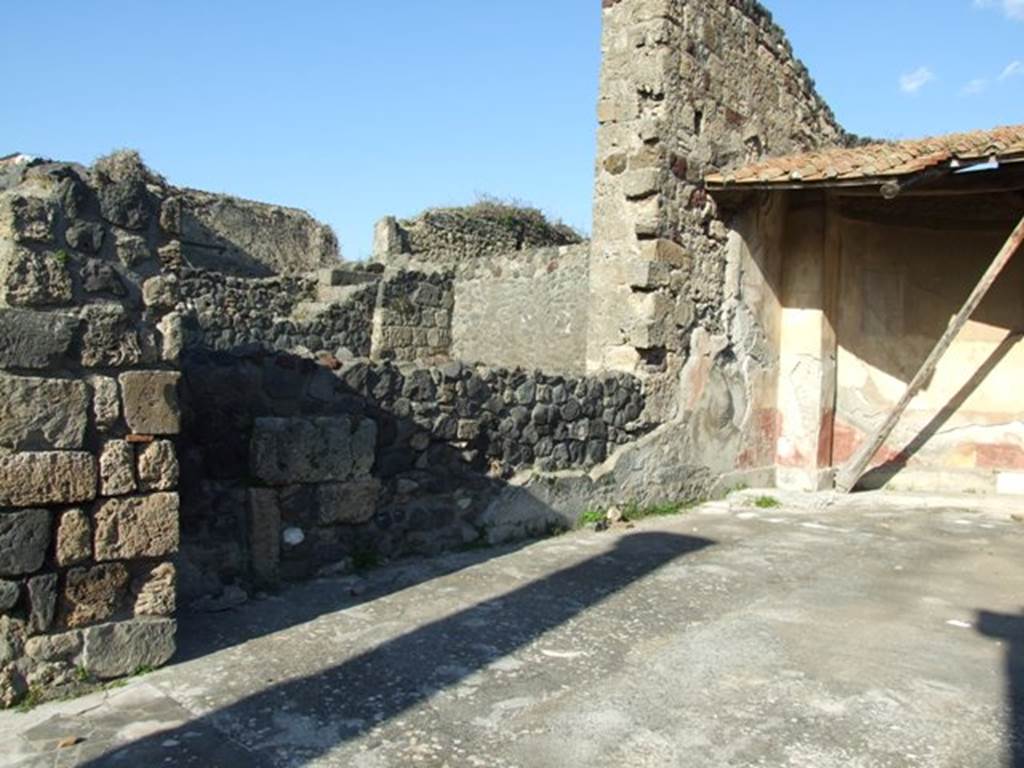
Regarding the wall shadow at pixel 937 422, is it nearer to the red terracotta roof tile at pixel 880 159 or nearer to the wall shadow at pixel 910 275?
the wall shadow at pixel 910 275

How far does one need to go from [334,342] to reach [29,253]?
29.9ft

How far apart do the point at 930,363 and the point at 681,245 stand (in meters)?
2.27

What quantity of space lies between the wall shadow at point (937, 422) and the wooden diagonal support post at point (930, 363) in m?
0.54

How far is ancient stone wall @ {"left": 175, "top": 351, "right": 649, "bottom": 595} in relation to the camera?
177 inches

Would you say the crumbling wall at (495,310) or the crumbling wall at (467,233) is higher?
the crumbling wall at (467,233)

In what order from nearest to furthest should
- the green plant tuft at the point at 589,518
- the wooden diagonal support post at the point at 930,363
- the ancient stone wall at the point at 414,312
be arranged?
the green plant tuft at the point at 589,518
the wooden diagonal support post at the point at 930,363
the ancient stone wall at the point at 414,312

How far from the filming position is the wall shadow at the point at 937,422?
331 inches

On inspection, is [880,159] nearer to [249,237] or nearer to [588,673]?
[588,673]

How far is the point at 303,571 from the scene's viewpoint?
4.81 metres

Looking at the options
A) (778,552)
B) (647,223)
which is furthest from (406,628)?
(647,223)

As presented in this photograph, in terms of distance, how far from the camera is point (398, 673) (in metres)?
3.55

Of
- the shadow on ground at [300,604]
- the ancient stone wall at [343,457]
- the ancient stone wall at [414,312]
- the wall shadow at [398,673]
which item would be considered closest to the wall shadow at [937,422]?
the ancient stone wall at [343,457]

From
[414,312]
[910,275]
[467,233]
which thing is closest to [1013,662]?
[910,275]

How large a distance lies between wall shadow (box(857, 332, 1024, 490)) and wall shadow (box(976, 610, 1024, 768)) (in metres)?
4.37
